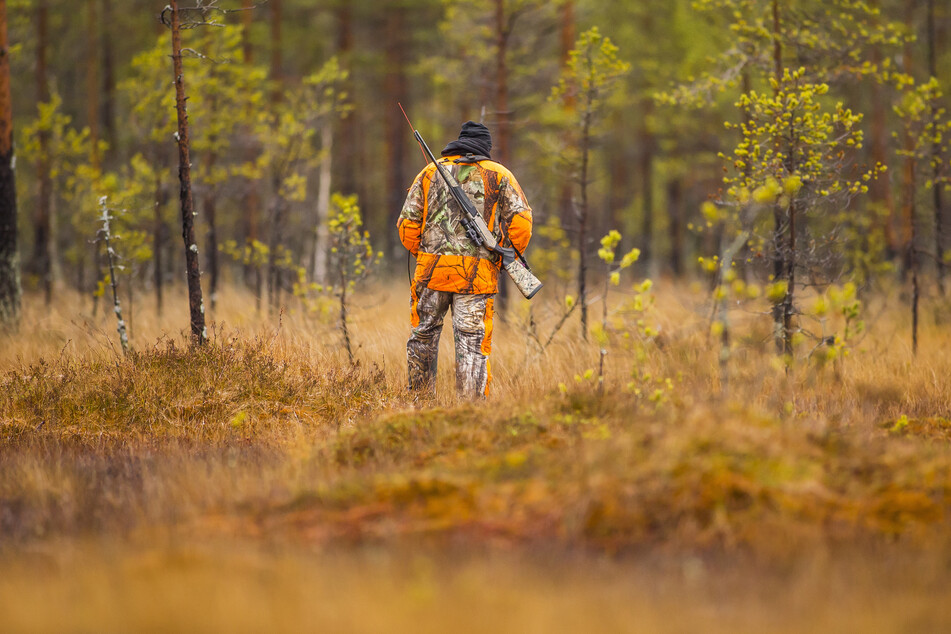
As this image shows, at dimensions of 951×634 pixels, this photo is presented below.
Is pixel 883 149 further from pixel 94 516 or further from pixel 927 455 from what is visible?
pixel 94 516

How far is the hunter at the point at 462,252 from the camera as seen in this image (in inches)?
245

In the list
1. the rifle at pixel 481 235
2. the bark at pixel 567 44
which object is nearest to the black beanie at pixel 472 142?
the rifle at pixel 481 235

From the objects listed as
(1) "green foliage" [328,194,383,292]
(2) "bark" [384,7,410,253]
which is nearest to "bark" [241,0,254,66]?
A: (2) "bark" [384,7,410,253]

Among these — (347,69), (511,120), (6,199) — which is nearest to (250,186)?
(6,199)

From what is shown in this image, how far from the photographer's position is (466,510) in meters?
3.60

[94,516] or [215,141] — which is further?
[215,141]

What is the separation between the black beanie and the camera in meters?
6.32

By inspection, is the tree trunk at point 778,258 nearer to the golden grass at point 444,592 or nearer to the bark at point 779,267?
the bark at point 779,267

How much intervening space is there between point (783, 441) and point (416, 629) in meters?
2.29

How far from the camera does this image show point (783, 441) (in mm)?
3943

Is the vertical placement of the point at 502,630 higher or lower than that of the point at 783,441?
lower

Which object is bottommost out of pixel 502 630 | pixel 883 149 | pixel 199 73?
pixel 502 630

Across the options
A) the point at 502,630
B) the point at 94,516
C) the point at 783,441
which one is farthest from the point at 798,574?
the point at 94,516

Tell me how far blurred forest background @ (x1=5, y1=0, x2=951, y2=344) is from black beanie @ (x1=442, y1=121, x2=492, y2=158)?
6.90ft
